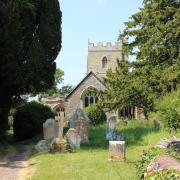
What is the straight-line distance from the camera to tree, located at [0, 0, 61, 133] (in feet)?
76.8

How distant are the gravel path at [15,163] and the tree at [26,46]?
3.44 meters

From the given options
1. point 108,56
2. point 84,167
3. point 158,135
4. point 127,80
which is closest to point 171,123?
point 84,167

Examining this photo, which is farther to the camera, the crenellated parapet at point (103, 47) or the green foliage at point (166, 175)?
the crenellated parapet at point (103, 47)

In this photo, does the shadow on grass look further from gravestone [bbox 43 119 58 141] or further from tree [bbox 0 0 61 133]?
tree [bbox 0 0 61 133]

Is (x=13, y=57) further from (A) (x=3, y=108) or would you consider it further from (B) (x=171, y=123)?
(B) (x=171, y=123)

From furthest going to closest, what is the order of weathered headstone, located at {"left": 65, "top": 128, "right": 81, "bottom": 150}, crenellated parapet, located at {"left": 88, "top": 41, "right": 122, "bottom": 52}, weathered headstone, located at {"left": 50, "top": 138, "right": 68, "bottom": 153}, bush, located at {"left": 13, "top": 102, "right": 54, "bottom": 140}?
crenellated parapet, located at {"left": 88, "top": 41, "right": 122, "bottom": 52} → bush, located at {"left": 13, "top": 102, "right": 54, "bottom": 140} → weathered headstone, located at {"left": 65, "top": 128, "right": 81, "bottom": 150} → weathered headstone, located at {"left": 50, "top": 138, "right": 68, "bottom": 153}

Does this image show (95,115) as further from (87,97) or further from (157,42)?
(87,97)

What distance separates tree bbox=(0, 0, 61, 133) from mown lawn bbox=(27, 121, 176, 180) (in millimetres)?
5605

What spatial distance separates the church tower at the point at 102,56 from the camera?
78.5 m

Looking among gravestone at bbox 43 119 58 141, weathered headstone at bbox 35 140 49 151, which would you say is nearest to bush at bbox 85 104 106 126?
gravestone at bbox 43 119 58 141

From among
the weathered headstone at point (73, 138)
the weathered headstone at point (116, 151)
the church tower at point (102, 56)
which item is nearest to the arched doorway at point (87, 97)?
the church tower at point (102, 56)

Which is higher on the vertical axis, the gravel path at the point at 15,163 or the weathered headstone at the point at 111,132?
the weathered headstone at the point at 111,132

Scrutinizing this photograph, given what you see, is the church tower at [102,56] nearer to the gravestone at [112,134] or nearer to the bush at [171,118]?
the gravestone at [112,134]

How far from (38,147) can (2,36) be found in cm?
626
